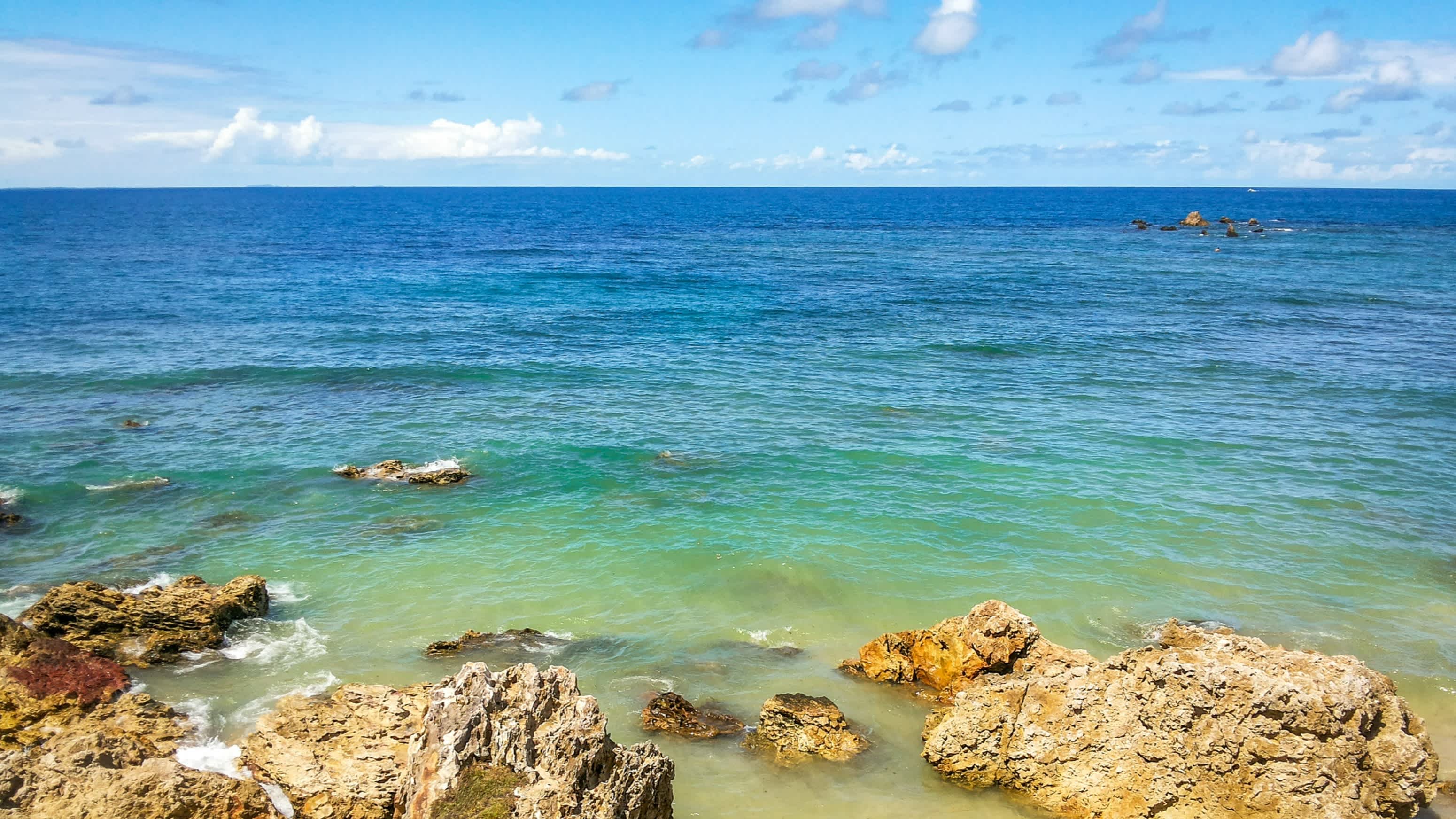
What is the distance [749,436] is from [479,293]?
3950cm

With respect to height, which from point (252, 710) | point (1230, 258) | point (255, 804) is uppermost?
point (1230, 258)

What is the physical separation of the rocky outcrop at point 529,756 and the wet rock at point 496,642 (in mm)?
7836

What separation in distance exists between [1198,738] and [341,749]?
42.8ft

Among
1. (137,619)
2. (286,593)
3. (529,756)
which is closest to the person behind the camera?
(529,756)

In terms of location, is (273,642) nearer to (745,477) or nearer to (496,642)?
(496,642)

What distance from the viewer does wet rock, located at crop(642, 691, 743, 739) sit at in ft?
55.4

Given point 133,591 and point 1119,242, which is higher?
point 1119,242

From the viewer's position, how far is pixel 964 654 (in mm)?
17906

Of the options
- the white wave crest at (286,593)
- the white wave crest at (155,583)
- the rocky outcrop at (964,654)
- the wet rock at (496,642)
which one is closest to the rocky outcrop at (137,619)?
the white wave crest at (286,593)

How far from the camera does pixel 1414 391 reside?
39.9m

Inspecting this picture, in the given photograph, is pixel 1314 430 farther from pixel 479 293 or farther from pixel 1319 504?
pixel 479 293

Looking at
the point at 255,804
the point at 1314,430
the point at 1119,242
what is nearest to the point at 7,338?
the point at 255,804

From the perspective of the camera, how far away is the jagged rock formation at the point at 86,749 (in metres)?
11.4

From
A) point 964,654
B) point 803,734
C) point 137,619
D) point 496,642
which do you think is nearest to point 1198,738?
point 964,654
